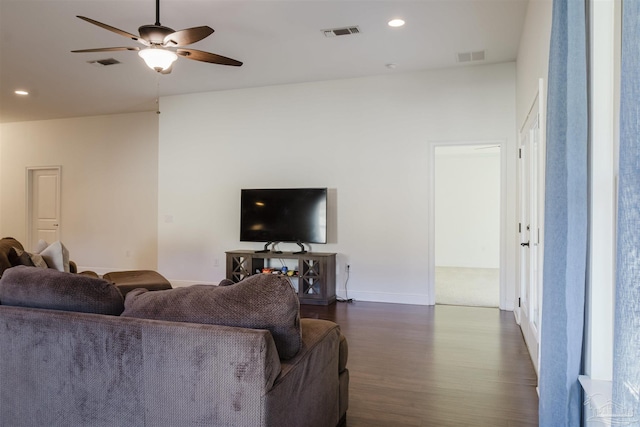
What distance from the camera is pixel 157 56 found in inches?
128

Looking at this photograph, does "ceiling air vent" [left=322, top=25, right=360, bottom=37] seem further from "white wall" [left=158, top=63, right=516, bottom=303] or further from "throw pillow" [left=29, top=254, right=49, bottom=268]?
"throw pillow" [left=29, top=254, right=49, bottom=268]

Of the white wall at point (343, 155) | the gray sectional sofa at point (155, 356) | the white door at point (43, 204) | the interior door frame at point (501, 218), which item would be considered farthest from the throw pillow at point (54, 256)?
the white door at point (43, 204)

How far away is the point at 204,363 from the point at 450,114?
4.77 metres

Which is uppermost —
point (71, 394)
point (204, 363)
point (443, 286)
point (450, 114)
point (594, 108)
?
point (450, 114)

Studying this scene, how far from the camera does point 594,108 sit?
1562mm

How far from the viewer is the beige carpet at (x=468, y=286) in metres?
5.71

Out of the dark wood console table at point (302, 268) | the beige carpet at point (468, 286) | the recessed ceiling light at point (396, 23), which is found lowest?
the beige carpet at point (468, 286)

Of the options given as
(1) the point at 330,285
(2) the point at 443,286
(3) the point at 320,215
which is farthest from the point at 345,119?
(2) the point at 443,286

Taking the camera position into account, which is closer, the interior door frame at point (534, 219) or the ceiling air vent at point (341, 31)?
the interior door frame at point (534, 219)

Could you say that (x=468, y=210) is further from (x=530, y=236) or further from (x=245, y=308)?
(x=245, y=308)

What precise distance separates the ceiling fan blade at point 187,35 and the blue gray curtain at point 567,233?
2.33 m

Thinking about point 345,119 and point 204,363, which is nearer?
point 204,363

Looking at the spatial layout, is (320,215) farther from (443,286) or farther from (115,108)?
(115,108)

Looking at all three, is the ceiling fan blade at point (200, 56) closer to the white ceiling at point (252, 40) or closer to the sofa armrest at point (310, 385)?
the white ceiling at point (252, 40)
